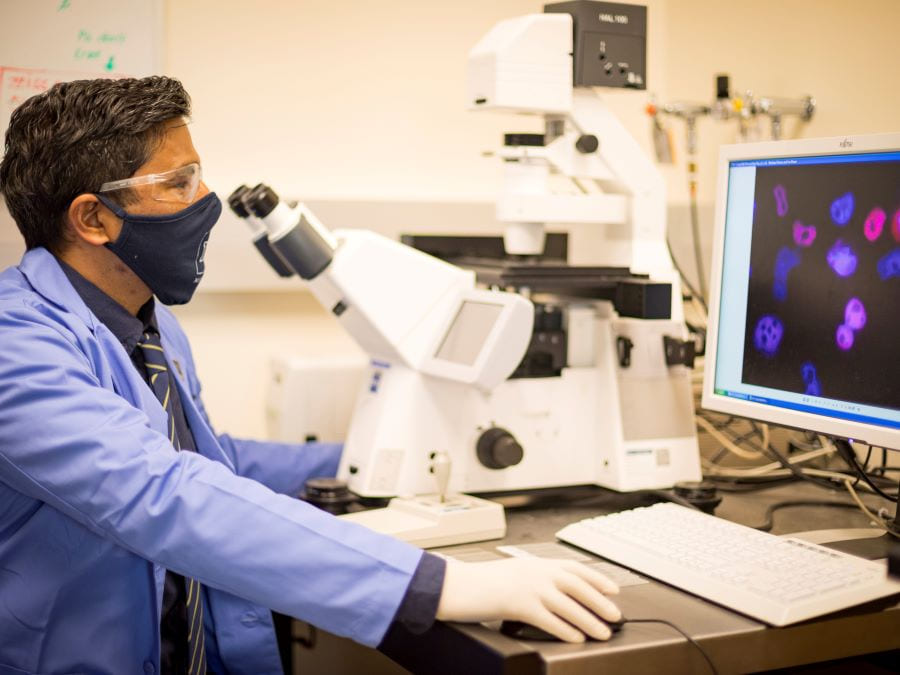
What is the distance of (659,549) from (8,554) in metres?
0.78

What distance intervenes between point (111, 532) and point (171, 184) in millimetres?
493

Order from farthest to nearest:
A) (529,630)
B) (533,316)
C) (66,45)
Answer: (66,45) → (533,316) → (529,630)

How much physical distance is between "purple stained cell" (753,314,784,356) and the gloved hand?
1.61 ft

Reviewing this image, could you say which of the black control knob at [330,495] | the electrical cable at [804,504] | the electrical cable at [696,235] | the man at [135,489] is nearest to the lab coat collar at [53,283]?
the man at [135,489]

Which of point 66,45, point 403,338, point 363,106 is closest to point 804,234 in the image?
point 403,338

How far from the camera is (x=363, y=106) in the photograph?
275 cm

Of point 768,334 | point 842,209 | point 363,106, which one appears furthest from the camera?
point 363,106

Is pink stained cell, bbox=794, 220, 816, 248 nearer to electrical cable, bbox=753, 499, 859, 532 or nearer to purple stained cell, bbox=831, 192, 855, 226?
purple stained cell, bbox=831, 192, 855, 226

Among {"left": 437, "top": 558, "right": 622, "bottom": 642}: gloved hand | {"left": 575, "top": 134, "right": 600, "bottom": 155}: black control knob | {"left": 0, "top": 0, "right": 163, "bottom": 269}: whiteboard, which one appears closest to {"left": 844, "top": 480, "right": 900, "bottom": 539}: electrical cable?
{"left": 437, "top": 558, "right": 622, "bottom": 642}: gloved hand

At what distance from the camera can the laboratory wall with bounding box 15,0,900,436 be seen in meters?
2.55

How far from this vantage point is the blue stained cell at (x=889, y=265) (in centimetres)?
129

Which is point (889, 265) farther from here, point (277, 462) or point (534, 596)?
point (277, 462)

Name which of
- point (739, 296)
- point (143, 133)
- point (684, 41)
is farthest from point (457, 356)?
point (684, 41)

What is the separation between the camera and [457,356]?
158 centimetres
